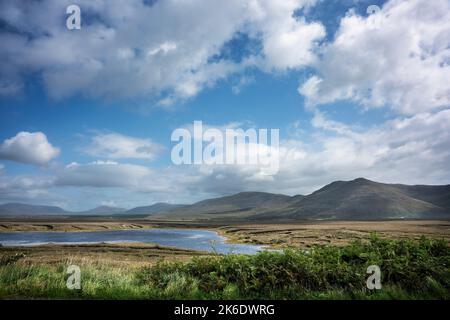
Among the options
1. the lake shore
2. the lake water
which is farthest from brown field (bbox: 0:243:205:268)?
the lake shore

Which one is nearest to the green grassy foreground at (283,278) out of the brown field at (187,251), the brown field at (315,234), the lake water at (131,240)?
the brown field at (187,251)

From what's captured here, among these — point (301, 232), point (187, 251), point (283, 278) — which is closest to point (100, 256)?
point (187, 251)

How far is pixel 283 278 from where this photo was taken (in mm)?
13391

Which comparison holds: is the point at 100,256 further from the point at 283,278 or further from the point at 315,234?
the point at 315,234

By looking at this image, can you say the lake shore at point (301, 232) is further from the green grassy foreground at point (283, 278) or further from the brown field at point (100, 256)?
the green grassy foreground at point (283, 278)

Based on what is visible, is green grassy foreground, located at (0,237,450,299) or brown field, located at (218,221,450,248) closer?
green grassy foreground, located at (0,237,450,299)

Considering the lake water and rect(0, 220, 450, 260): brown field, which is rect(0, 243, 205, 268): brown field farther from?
the lake water

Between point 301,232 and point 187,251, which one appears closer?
point 187,251

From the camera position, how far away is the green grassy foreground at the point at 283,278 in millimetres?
12438

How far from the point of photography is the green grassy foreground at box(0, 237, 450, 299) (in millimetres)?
12438
